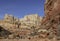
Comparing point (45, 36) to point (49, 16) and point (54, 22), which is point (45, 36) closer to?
point (54, 22)

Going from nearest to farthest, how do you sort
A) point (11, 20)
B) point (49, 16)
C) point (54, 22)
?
1. point (54, 22)
2. point (49, 16)
3. point (11, 20)

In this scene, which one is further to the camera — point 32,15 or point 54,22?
point 32,15

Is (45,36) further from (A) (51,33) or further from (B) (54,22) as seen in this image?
(B) (54,22)

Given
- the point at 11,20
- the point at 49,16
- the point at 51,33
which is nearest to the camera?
the point at 51,33

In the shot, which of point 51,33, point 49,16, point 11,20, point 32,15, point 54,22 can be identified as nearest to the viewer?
point 51,33

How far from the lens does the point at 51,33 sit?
24.6 meters

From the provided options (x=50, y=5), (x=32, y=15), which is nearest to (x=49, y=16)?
(x=50, y=5)

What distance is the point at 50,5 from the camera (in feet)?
101

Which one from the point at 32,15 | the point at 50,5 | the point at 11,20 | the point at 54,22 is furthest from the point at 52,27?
the point at 32,15

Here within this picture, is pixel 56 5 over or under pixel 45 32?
over

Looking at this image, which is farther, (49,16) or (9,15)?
(9,15)

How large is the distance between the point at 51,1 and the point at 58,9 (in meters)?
4.67

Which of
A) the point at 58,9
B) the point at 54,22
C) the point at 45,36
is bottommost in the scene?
the point at 45,36

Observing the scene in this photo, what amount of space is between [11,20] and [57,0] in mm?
77677
